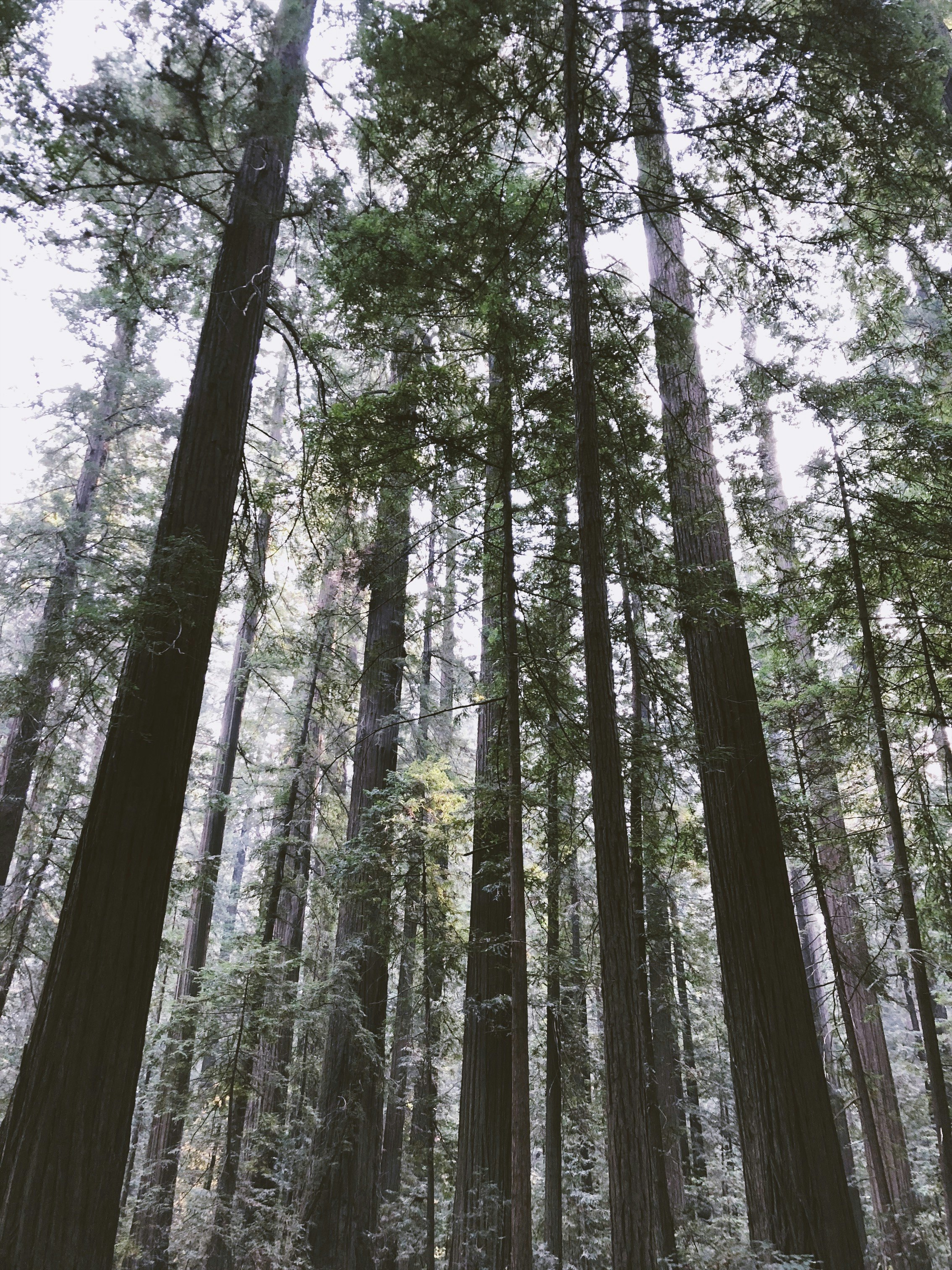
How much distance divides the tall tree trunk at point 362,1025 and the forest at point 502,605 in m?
0.05

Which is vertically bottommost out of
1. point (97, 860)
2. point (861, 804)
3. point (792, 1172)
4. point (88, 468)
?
point (792, 1172)

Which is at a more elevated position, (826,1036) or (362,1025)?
(826,1036)

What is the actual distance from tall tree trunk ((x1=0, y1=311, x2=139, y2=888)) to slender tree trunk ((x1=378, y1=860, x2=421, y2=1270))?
421cm

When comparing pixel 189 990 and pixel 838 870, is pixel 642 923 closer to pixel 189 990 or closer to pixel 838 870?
pixel 838 870

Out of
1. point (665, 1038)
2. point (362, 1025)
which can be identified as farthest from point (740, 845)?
point (665, 1038)

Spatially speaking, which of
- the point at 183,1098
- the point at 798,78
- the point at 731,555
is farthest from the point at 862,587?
the point at 183,1098

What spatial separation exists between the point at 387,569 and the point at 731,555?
11.6ft

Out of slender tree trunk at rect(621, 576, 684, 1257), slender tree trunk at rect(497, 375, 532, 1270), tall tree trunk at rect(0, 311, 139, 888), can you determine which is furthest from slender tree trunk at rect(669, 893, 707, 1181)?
tall tree trunk at rect(0, 311, 139, 888)

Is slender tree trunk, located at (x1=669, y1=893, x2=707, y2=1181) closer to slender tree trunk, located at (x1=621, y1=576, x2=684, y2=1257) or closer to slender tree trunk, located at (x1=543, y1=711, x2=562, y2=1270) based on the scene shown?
slender tree trunk, located at (x1=543, y1=711, x2=562, y2=1270)

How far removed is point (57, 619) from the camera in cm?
447

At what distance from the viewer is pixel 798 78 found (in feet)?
17.8

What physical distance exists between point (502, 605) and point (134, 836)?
3.45 m

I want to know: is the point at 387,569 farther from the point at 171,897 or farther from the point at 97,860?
the point at 171,897

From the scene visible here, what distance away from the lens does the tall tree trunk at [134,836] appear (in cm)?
349
